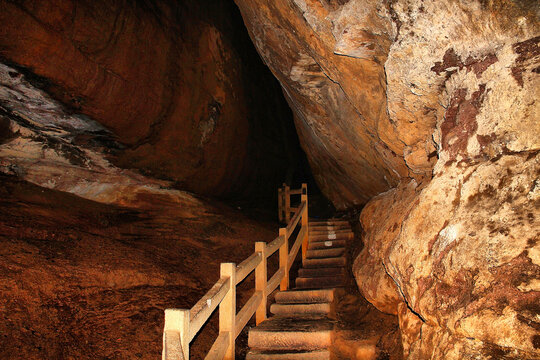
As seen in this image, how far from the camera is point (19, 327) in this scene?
12.5 feet

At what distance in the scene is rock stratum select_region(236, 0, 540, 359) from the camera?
97.2 inches

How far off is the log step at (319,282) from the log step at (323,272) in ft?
0.42

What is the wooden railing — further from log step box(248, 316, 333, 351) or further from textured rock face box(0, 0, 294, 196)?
textured rock face box(0, 0, 294, 196)

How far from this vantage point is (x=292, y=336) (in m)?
4.63

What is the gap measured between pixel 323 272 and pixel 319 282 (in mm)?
304

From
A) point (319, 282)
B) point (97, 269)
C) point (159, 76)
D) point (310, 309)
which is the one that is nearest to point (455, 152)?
point (310, 309)

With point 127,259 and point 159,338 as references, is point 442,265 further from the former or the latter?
point 127,259

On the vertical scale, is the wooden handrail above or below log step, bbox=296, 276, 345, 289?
above

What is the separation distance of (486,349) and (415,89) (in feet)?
7.80

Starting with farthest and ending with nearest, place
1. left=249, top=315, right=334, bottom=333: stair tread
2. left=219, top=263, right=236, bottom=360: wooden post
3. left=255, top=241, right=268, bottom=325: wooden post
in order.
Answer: left=255, top=241, right=268, bottom=325: wooden post
left=249, top=315, right=334, bottom=333: stair tread
left=219, top=263, right=236, bottom=360: wooden post

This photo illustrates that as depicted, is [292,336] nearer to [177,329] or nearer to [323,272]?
[177,329]

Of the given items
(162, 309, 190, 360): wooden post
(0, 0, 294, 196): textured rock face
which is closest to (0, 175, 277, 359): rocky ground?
(0, 0, 294, 196): textured rock face

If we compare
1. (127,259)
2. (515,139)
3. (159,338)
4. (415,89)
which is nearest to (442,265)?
(515,139)

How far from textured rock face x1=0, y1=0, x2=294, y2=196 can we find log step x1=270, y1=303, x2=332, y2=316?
5035 millimetres
